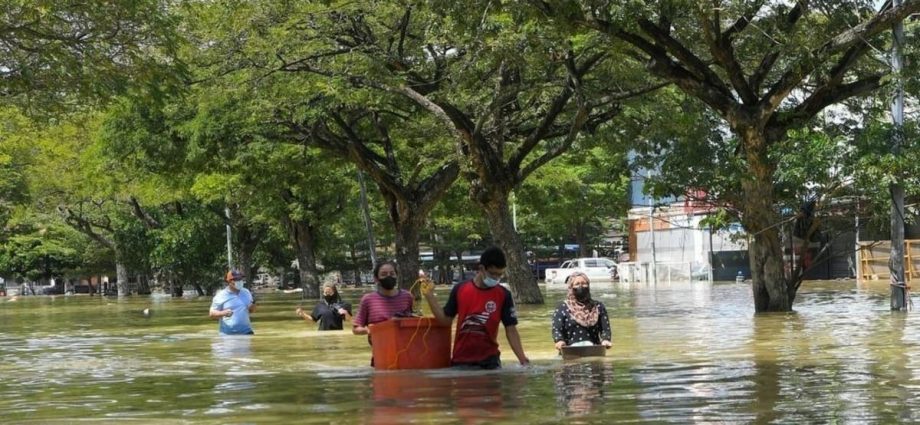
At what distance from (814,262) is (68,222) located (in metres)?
53.2

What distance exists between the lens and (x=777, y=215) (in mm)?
24328

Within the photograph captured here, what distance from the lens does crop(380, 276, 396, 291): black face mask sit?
1313 cm

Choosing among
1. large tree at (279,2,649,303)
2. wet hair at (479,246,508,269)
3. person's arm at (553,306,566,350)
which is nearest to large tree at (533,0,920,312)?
large tree at (279,2,649,303)

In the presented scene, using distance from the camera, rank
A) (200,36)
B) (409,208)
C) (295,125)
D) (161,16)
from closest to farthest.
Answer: (161,16), (200,36), (295,125), (409,208)

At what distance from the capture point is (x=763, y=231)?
23.8 metres

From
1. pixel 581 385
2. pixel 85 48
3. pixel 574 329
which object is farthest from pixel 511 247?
pixel 581 385

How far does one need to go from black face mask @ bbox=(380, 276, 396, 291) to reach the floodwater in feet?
3.01

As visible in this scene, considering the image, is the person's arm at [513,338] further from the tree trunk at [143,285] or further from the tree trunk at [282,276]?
the tree trunk at [282,276]

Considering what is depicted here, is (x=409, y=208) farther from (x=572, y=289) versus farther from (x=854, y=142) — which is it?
(x=572, y=289)

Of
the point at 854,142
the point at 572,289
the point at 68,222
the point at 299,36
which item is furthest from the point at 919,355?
the point at 68,222

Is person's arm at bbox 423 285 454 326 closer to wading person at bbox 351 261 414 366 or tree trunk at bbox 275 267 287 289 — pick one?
wading person at bbox 351 261 414 366

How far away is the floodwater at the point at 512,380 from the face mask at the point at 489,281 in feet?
2.92

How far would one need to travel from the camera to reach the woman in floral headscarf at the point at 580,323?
546 inches

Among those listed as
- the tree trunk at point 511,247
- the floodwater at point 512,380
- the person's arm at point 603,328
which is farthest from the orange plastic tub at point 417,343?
the tree trunk at point 511,247
